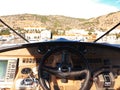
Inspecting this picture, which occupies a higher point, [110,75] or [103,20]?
[103,20]

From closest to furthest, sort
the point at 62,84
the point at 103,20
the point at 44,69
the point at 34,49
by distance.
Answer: the point at 44,69 < the point at 62,84 < the point at 34,49 < the point at 103,20

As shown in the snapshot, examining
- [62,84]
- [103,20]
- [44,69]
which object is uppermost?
[103,20]

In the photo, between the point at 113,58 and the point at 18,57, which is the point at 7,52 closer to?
the point at 18,57

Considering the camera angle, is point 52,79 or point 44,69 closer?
point 44,69

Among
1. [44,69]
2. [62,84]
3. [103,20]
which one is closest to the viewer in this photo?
[44,69]

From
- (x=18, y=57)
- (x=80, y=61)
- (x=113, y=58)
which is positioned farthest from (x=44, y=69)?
(x=113, y=58)

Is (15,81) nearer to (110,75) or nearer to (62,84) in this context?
(62,84)
